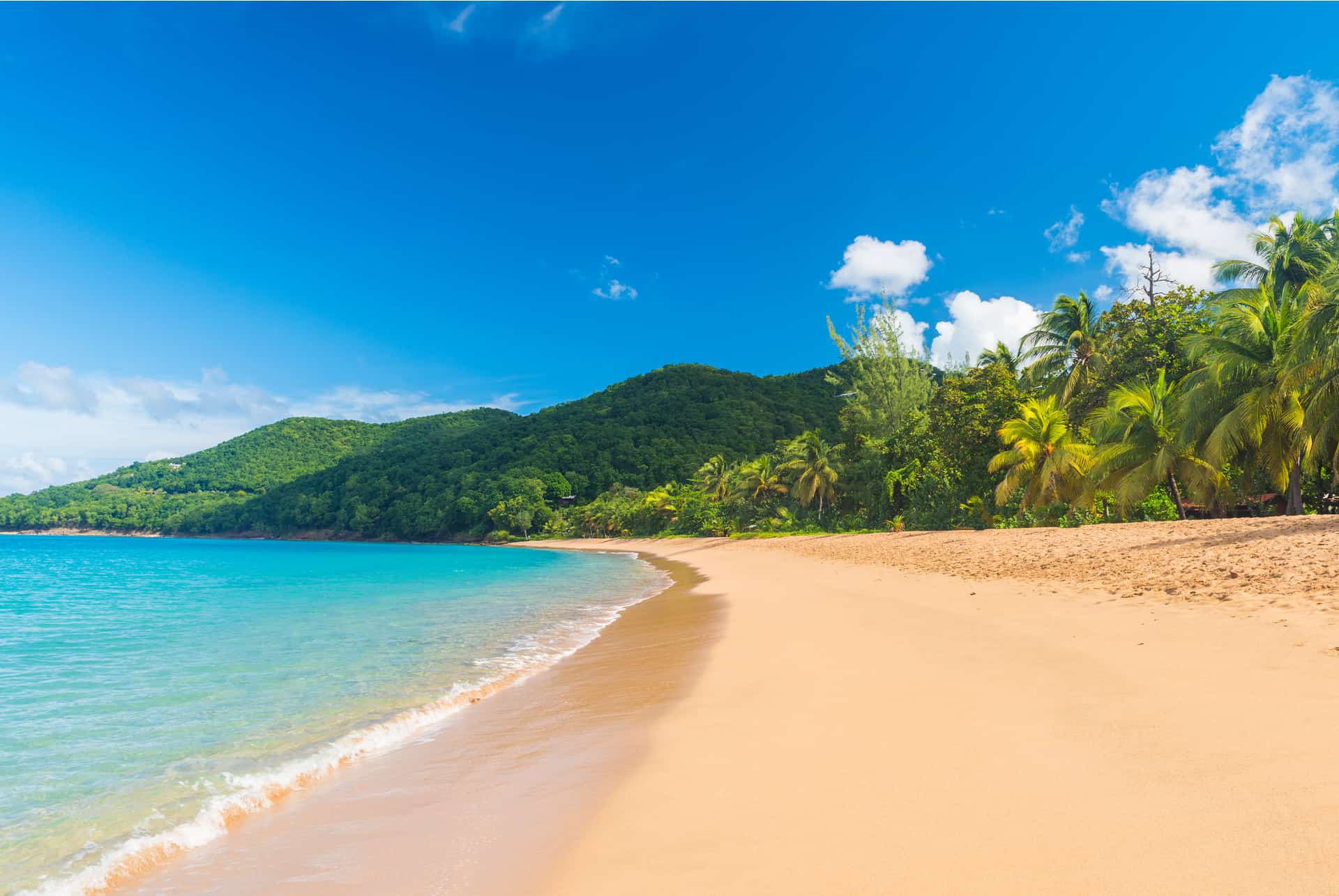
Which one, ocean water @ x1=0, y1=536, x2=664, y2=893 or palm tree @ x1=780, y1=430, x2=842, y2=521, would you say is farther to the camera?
palm tree @ x1=780, y1=430, x2=842, y2=521

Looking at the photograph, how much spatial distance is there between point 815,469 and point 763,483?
8.24 metres

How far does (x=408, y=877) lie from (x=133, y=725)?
15.2 feet

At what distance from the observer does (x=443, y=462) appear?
108 meters

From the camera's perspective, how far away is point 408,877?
2.92 m

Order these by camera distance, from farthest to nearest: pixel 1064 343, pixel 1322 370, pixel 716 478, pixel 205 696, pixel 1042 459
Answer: pixel 716 478
pixel 1064 343
pixel 1042 459
pixel 1322 370
pixel 205 696

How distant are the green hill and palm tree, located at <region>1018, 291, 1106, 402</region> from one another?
137ft

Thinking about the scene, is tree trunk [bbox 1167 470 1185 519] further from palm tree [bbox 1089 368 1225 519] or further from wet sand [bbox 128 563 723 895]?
wet sand [bbox 128 563 723 895]

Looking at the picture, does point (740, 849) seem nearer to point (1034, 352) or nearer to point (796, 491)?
point (1034, 352)

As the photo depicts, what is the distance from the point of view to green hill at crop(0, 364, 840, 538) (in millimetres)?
92562

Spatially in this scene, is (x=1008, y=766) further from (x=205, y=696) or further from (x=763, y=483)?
(x=763, y=483)

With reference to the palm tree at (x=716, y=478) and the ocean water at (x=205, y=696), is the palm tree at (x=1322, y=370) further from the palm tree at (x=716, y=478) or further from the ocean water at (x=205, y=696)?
the palm tree at (x=716, y=478)

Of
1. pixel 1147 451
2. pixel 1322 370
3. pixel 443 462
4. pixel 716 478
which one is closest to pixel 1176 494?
pixel 1147 451

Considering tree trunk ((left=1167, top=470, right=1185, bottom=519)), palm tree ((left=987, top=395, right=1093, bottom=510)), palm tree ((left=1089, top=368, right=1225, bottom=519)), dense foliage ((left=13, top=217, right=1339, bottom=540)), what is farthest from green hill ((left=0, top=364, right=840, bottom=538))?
tree trunk ((left=1167, top=470, right=1185, bottom=519))

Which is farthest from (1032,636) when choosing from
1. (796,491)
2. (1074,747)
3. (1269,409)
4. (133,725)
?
(796,491)
